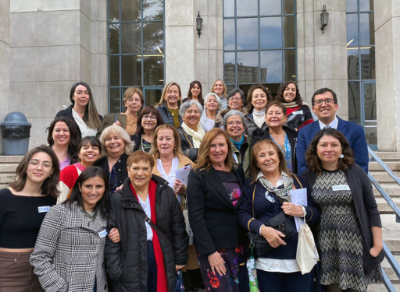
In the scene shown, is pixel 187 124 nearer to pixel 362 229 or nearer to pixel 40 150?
pixel 40 150

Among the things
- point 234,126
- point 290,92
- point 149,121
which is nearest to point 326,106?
point 234,126

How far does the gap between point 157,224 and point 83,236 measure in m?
0.69

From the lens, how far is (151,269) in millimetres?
3195

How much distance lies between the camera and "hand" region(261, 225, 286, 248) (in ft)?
9.91

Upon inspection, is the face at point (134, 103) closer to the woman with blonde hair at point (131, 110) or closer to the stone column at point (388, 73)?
the woman with blonde hair at point (131, 110)

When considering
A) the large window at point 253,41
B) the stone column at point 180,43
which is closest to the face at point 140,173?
the stone column at point 180,43

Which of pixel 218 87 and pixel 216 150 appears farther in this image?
pixel 218 87

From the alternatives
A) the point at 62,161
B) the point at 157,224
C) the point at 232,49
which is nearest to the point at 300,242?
the point at 157,224

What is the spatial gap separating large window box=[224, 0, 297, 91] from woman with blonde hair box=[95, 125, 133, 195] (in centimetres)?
1049

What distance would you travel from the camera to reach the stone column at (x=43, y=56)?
12125 millimetres

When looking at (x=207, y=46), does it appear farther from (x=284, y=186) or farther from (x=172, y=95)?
(x=284, y=186)

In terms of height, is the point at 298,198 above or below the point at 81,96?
below

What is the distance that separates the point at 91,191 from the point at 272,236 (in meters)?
1.74

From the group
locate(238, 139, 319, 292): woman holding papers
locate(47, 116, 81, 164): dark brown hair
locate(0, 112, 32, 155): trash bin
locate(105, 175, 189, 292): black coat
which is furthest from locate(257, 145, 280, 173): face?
locate(0, 112, 32, 155): trash bin
